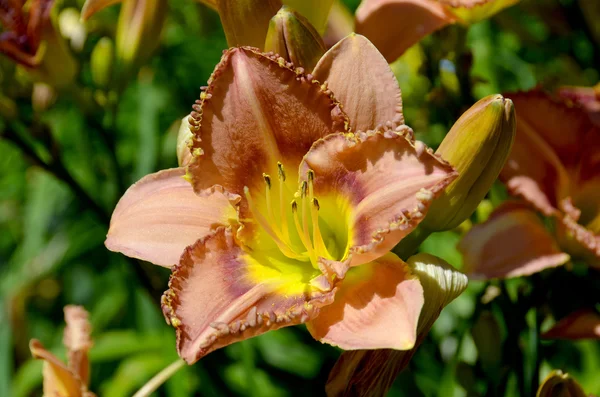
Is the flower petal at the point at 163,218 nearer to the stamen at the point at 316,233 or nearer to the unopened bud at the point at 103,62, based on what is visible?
the stamen at the point at 316,233

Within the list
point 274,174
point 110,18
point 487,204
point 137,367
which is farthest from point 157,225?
point 110,18

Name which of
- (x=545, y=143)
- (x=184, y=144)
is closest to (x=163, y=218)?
(x=184, y=144)

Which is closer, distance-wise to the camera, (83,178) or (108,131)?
(108,131)

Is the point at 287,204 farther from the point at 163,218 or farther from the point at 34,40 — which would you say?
the point at 34,40

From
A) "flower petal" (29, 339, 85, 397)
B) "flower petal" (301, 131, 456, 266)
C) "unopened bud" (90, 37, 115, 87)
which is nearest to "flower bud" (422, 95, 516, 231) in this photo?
"flower petal" (301, 131, 456, 266)

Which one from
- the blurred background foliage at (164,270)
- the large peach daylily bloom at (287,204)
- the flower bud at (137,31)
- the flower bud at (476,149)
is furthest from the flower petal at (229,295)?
the flower bud at (137,31)

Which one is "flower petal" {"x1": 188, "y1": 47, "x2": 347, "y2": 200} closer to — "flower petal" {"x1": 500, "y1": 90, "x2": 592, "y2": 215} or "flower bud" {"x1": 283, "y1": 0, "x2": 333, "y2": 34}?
"flower bud" {"x1": 283, "y1": 0, "x2": 333, "y2": 34}

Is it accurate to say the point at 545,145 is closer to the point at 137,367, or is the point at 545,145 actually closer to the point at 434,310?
the point at 434,310
